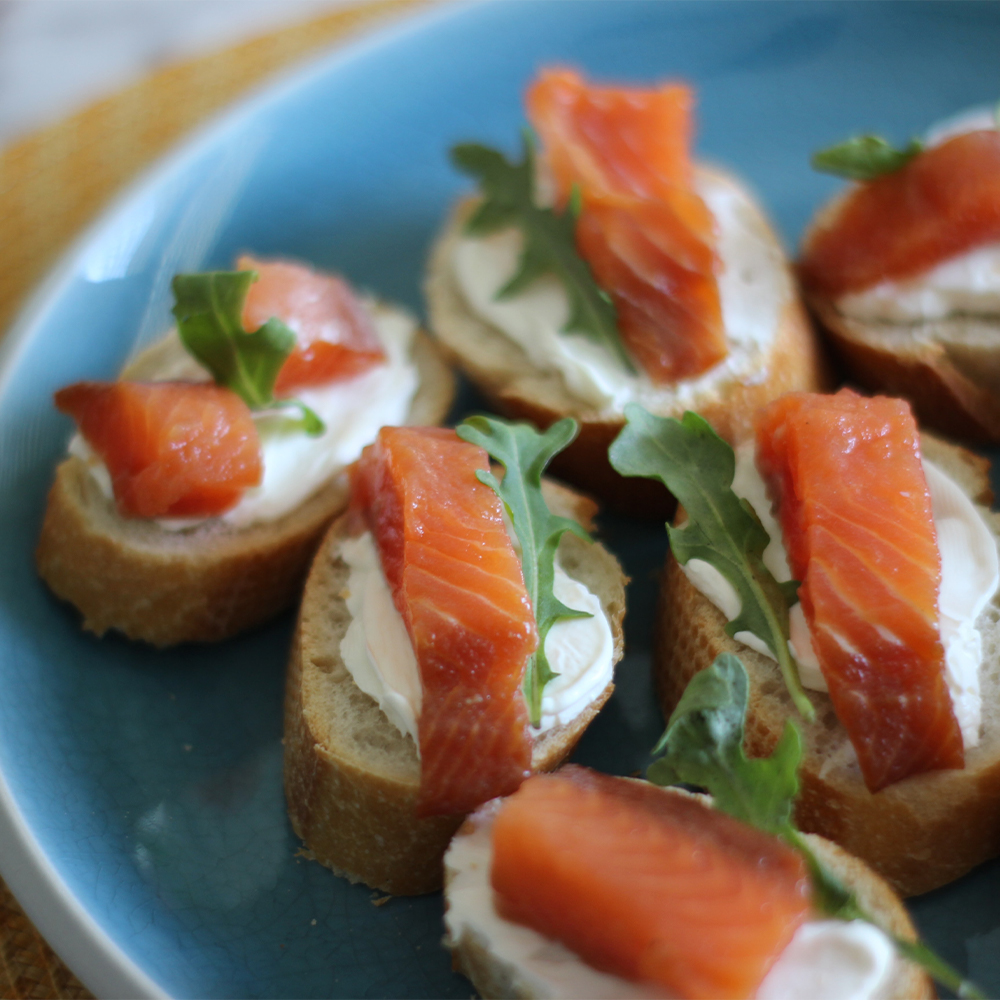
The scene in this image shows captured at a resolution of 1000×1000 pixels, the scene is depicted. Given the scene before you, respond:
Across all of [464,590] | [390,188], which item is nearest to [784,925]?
[464,590]

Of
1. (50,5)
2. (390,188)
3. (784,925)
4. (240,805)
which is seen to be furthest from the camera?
(50,5)

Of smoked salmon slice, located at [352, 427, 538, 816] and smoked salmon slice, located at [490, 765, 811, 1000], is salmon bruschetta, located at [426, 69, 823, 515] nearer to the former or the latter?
smoked salmon slice, located at [352, 427, 538, 816]

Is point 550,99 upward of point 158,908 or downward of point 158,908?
upward

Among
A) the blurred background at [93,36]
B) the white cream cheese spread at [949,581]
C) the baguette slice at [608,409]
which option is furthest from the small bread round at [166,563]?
the blurred background at [93,36]

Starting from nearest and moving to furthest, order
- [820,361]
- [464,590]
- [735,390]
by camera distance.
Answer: [464,590]
[735,390]
[820,361]

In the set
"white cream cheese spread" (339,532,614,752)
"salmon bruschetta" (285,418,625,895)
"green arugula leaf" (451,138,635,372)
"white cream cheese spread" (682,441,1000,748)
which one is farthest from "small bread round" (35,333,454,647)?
"white cream cheese spread" (682,441,1000,748)

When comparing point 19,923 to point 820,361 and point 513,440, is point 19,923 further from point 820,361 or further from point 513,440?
point 820,361
